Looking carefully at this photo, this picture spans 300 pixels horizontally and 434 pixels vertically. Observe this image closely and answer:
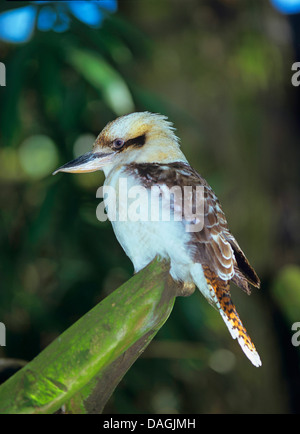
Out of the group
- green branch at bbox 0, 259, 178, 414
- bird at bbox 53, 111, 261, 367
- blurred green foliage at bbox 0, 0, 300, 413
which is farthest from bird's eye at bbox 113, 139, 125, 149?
blurred green foliage at bbox 0, 0, 300, 413

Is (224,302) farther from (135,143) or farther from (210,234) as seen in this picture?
(135,143)

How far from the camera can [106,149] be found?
0.53 meters

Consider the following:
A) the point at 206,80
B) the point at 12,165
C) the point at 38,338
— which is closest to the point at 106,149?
the point at 38,338

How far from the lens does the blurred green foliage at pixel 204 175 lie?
111cm

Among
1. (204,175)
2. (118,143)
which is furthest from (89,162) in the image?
(204,175)

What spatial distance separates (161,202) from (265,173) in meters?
1.20

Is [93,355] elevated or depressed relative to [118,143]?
depressed

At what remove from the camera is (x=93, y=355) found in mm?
409

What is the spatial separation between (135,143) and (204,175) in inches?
39.4

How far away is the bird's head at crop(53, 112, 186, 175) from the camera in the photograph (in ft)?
1.71

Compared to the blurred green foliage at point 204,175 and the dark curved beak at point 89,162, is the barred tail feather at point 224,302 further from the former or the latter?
the blurred green foliage at point 204,175

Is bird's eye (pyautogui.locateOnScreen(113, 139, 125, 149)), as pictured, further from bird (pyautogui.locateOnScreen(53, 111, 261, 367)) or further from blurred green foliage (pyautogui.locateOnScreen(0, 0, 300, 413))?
blurred green foliage (pyautogui.locateOnScreen(0, 0, 300, 413))

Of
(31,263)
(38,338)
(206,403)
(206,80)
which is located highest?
(206,80)

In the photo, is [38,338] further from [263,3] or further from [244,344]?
[263,3]
